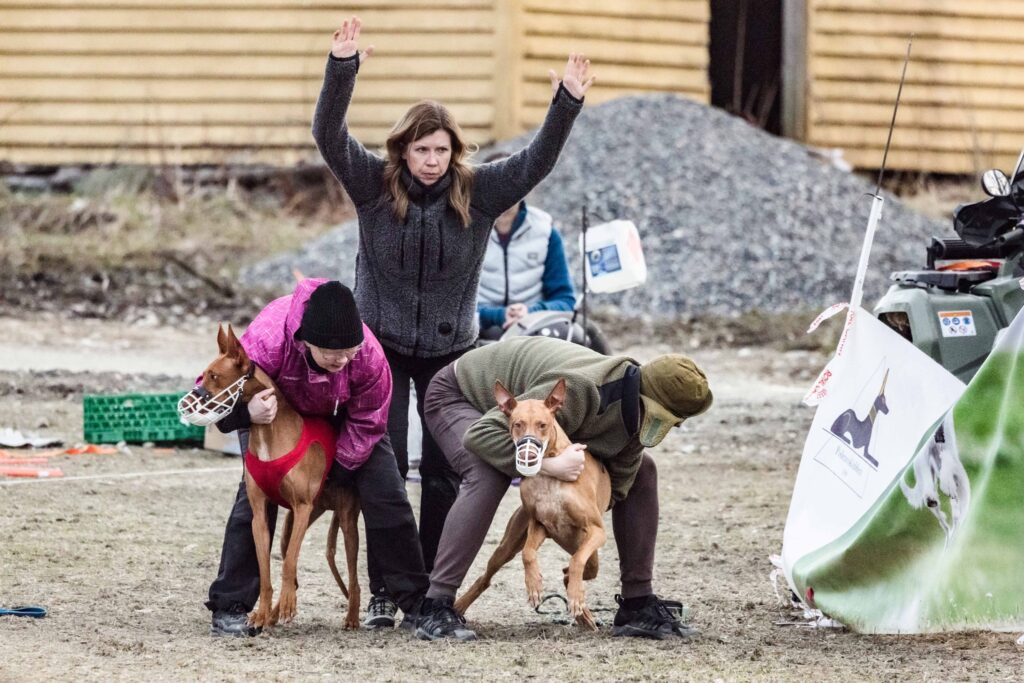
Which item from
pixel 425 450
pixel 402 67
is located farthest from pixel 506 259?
pixel 402 67

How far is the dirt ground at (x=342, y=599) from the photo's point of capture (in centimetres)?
525

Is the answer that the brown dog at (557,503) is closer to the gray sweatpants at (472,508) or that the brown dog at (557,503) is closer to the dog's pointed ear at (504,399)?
the dog's pointed ear at (504,399)

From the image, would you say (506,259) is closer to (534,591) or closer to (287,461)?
(287,461)

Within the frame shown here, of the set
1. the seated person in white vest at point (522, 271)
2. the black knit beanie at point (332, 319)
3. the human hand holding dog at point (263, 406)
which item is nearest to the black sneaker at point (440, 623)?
the human hand holding dog at point (263, 406)

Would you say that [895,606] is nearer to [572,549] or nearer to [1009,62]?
[572,549]

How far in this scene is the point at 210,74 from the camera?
2064 cm

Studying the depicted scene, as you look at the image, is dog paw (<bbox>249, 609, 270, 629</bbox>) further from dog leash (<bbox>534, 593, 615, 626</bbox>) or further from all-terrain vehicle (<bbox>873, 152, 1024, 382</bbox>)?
all-terrain vehicle (<bbox>873, 152, 1024, 382</bbox>)

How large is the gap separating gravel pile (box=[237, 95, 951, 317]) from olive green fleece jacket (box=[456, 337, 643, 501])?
1037cm

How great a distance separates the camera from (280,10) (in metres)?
20.5

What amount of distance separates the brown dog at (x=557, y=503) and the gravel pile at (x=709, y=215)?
10646mm

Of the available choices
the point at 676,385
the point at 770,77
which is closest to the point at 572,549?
the point at 676,385

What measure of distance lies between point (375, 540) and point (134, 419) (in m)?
4.70

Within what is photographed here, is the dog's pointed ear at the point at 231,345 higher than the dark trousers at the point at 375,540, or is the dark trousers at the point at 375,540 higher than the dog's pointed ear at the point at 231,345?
the dog's pointed ear at the point at 231,345

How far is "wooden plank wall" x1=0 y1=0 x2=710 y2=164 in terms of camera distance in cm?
2020
